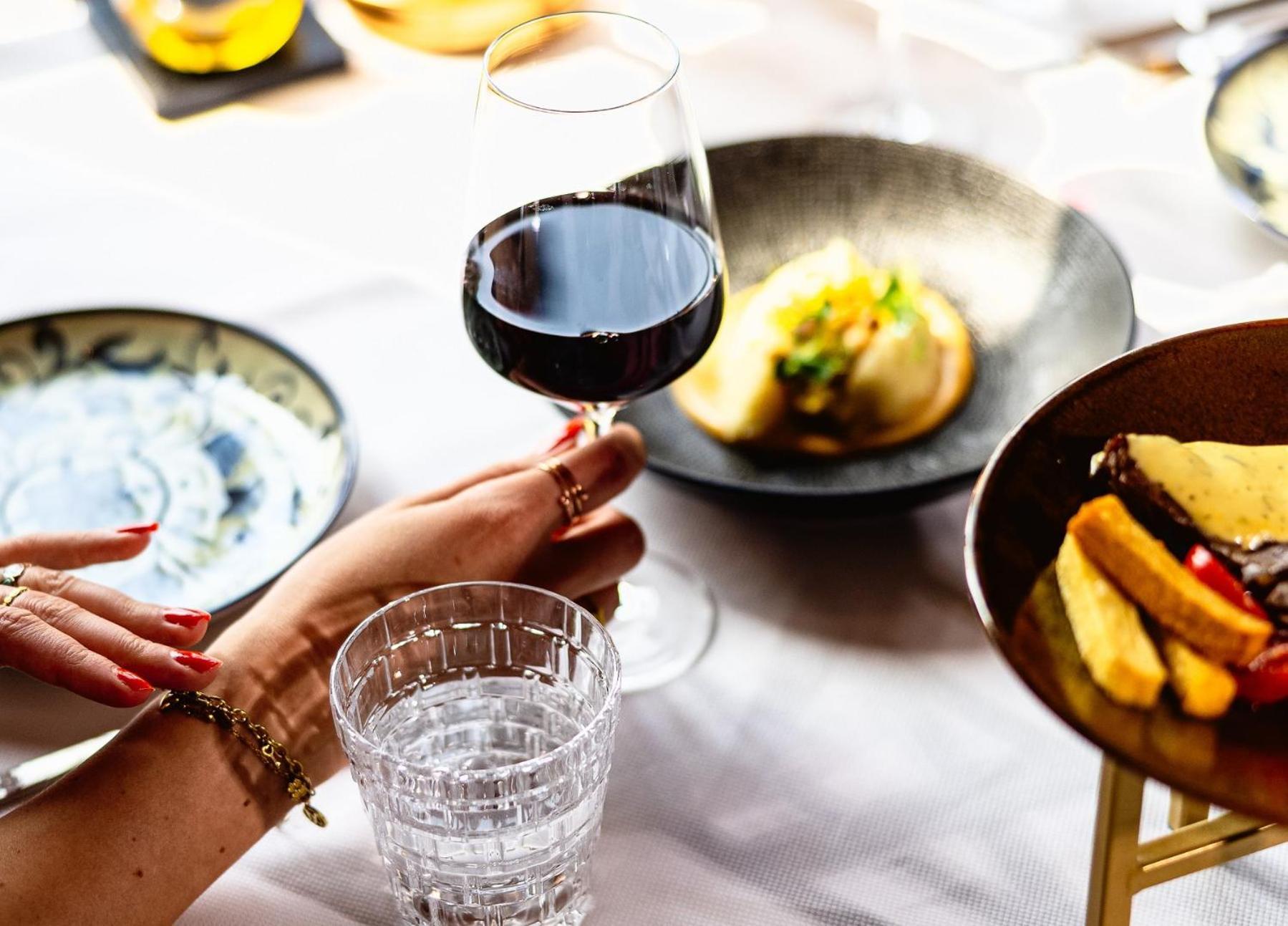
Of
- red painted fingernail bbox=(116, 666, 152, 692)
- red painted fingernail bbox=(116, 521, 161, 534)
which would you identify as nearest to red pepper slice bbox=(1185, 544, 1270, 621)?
red painted fingernail bbox=(116, 666, 152, 692)

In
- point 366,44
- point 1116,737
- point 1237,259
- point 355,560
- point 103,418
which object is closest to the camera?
point 1116,737

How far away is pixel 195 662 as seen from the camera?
643 mm

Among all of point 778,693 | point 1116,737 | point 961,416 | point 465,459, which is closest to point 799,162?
point 961,416

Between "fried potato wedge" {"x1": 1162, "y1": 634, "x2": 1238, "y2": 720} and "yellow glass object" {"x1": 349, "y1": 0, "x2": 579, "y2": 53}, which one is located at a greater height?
"fried potato wedge" {"x1": 1162, "y1": 634, "x2": 1238, "y2": 720}

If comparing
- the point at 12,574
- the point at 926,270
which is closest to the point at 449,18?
the point at 926,270

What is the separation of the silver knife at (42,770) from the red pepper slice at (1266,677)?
0.52 meters

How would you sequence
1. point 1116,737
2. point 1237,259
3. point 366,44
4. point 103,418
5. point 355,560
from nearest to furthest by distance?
point 1116,737
point 355,560
point 103,418
point 1237,259
point 366,44

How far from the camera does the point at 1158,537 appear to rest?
1.76 feet

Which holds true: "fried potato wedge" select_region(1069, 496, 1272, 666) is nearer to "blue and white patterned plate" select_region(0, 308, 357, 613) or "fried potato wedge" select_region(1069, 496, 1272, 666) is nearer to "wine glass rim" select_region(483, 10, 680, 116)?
"wine glass rim" select_region(483, 10, 680, 116)

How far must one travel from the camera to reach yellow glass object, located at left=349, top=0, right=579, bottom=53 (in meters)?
1.31

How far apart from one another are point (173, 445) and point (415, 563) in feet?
0.90

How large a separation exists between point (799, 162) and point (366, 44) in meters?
0.54

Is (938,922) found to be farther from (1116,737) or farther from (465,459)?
(465,459)

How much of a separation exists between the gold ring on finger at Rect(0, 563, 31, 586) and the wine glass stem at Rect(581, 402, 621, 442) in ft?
1.06
